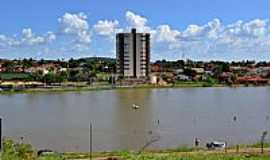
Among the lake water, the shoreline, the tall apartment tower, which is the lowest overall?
the lake water

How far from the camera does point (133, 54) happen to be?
7331cm

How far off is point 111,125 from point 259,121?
762 centimetres

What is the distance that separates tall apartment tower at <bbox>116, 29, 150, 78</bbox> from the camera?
238 ft

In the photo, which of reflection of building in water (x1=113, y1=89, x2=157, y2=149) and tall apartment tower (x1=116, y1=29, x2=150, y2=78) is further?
tall apartment tower (x1=116, y1=29, x2=150, y2=78)

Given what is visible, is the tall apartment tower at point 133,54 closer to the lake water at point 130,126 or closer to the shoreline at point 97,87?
the shoreline at point 97,87

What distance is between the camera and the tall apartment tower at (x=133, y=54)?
72.6 meters

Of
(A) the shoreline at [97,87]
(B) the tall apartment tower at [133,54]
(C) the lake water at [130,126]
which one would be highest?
(B) the tall apartment tower at [133,54]

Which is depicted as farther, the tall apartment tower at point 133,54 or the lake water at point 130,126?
the tall apartment tower at point 133,54

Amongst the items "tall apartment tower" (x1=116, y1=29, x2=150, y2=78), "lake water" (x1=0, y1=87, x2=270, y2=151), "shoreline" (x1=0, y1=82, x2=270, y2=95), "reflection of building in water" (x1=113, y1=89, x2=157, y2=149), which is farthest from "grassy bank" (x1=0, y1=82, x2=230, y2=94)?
"reflection of building in water" (x1=113, y1=89, x2=157, y2=149)

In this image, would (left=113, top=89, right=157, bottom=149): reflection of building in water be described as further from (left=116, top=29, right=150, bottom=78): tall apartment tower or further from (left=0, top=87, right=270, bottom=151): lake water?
(left=116, top=29, right=150, bottom=78): tall apartment tower

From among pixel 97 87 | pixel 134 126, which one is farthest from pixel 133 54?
pixel 134 126

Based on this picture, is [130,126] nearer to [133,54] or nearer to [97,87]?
[97,87]

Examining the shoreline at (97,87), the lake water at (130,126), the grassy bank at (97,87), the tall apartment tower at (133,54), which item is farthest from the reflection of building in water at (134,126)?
the tall apartment tower at (133,54)

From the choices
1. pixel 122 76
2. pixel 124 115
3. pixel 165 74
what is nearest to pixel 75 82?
pixel 122 76
